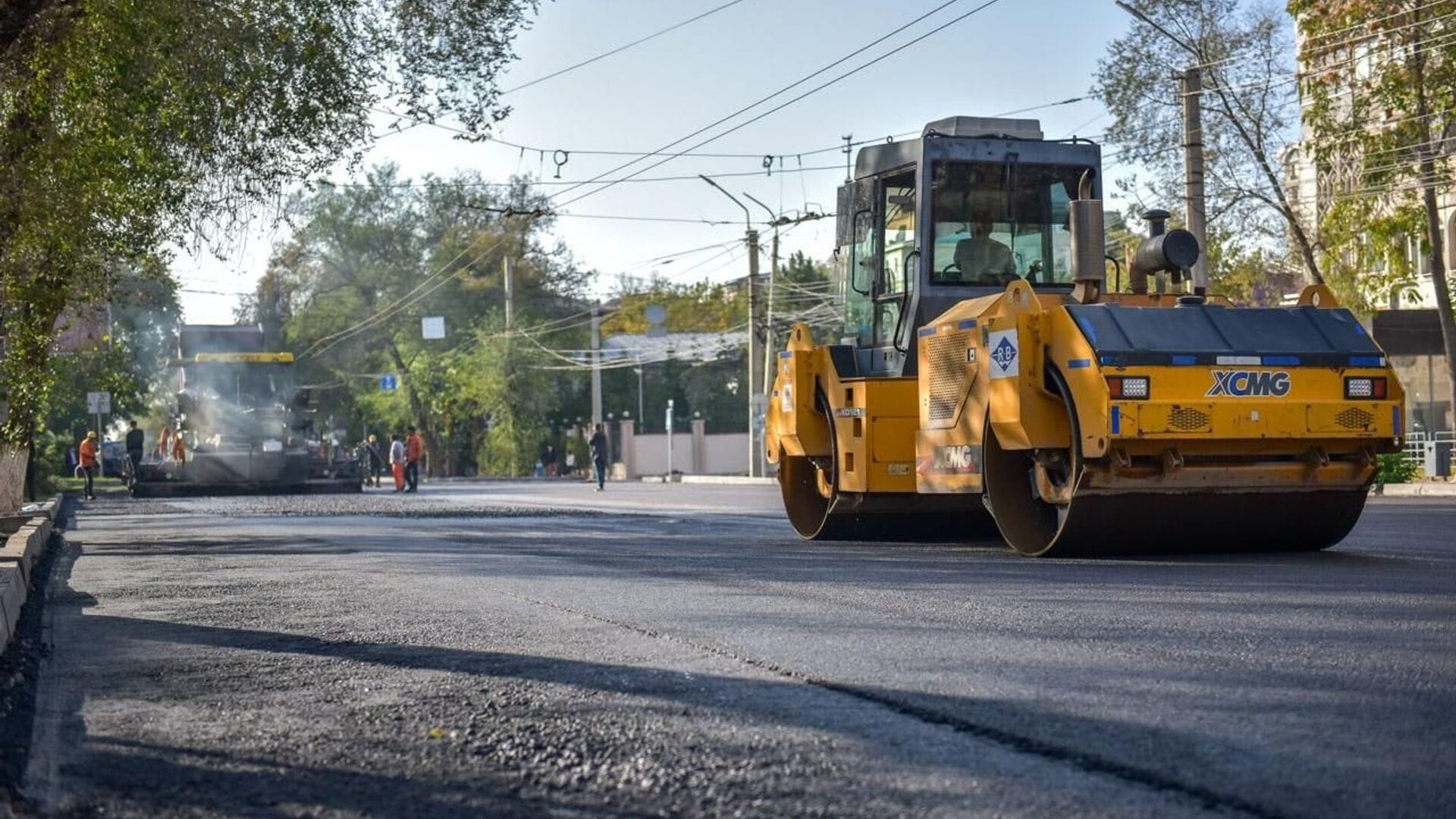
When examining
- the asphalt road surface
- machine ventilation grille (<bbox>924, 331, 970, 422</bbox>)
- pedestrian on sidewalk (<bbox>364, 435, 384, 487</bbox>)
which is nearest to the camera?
the asphalt road surface

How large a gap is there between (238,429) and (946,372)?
33.5 m

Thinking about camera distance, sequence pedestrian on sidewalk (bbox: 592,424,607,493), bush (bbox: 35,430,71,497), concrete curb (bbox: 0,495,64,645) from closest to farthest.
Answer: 1. concrete curb (bbox: 0,495,64,645)
2. bush (bbox: 35,430,71,497)
3. pedestrian on sidewalk (bbox: 592,424,607,493)

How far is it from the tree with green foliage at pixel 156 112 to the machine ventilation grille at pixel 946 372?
21.5 ft

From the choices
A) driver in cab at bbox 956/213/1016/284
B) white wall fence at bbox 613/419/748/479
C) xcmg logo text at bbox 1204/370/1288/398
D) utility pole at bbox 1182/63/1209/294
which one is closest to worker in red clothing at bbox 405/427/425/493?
utility pole at bbox 1182/63/1209/294

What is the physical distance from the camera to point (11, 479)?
21016mm

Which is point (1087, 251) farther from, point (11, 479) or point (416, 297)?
point (416, 297)

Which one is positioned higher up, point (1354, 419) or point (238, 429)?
point (238, 429)

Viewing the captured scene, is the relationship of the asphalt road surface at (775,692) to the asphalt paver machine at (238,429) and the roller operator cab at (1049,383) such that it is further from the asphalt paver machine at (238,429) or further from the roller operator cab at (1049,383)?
the asphalt paver machine at (238,429)

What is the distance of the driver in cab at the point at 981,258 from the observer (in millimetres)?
14422

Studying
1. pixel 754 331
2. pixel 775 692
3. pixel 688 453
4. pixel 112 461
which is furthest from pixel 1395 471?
pixel 112 461

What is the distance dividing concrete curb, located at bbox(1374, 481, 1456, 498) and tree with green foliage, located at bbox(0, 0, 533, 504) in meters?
15.8

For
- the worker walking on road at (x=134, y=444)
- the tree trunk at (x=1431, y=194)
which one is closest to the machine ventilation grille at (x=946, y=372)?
the tree trunk at (x=1431, y=194)

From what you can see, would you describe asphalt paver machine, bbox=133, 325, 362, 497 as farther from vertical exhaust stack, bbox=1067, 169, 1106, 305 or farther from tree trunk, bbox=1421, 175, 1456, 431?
vertical exhaust stack, bbox=1067, 169, 1106, 305

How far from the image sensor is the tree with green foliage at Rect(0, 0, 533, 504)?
13891mm
